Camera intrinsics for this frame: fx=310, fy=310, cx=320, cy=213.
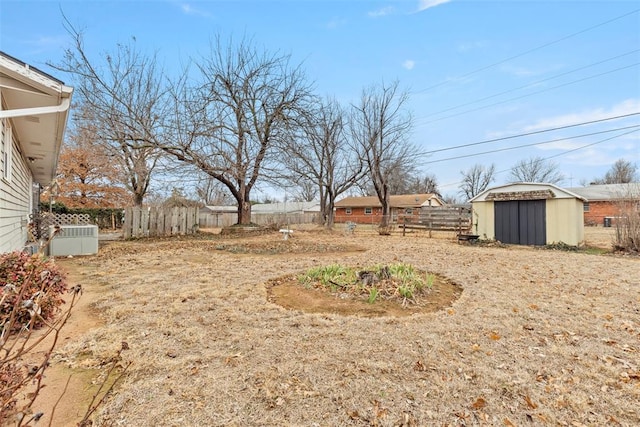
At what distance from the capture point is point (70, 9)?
10781 mm

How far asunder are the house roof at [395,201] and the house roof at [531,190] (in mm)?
19480

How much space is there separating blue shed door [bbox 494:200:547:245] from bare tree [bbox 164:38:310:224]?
10.2 m

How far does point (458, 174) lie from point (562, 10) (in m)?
39.2

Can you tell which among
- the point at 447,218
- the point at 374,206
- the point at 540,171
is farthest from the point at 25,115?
the point at 540,171

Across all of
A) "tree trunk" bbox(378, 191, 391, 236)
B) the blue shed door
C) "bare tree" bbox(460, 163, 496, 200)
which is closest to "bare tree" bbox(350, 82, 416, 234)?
"tree trunk" bbox(378, 191, 391, 236)

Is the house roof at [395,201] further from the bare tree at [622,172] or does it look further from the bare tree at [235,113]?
the bare tree at [622,172]

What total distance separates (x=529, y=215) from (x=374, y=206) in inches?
868

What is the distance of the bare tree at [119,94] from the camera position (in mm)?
12164

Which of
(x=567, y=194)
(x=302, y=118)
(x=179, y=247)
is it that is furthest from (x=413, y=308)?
(x=302, y=118)

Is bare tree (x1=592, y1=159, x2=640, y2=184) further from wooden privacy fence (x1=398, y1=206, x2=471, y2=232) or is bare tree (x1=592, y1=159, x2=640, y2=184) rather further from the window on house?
the window on house

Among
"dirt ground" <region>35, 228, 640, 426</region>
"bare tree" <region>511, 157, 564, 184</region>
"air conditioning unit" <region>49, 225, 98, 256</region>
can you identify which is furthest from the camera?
"bare tree" <region>511, 157, 564, 184</region>

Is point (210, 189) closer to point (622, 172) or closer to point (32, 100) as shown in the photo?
point (32, 100)

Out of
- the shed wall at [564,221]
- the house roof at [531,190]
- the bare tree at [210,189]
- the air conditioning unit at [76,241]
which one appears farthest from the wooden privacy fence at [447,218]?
the air conditioning unit at [76,241]

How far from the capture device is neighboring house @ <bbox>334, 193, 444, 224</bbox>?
3288 cm
